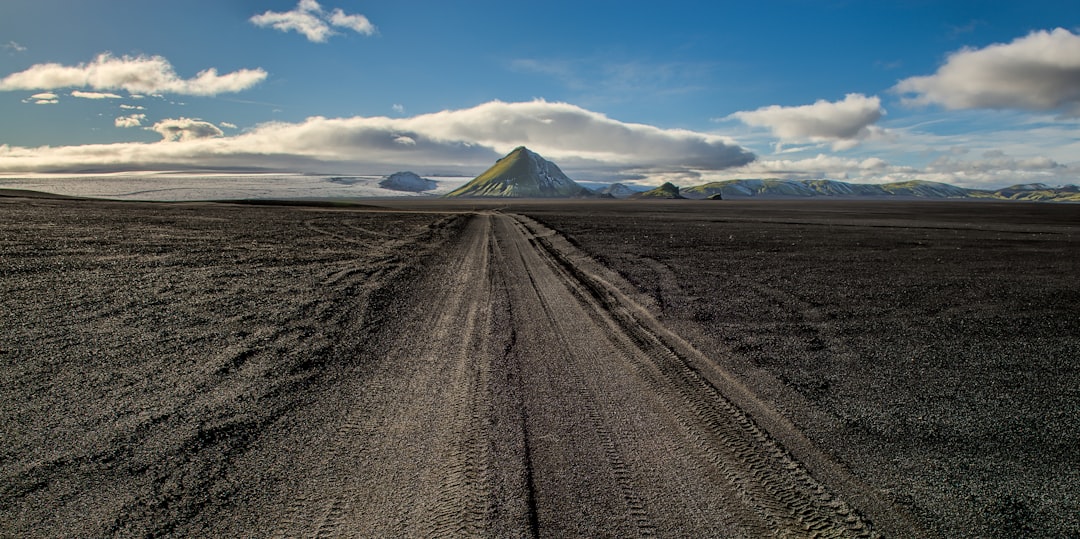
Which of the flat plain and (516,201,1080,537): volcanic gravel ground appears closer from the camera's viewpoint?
the flat plain

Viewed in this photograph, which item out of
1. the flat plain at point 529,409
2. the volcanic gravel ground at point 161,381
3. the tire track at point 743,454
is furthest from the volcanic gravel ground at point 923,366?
the volcanic gravel ground at point 161,381

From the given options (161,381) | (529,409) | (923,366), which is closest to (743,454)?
A: (529,409)

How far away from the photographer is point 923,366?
5.97 meters

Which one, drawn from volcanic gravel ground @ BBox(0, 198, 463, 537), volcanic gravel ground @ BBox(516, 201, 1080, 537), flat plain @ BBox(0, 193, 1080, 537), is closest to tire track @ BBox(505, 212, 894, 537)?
flat plain @ BBox(0, 193, 1080, 537)

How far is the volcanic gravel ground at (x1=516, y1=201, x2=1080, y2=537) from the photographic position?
3.41m

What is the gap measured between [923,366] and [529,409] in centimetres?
492

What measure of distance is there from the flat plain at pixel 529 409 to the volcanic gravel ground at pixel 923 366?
34 mm

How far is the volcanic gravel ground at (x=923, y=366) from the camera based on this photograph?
11.2 ft

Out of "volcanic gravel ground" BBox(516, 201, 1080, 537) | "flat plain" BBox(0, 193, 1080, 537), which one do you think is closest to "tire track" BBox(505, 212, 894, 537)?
"flat plain" BBox(0, 193, 1080, 537)

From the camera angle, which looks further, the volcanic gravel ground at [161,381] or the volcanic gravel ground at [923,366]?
the volcanic gravel ground at [923,366]

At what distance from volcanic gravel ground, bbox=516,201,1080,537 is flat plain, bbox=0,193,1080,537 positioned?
3cm

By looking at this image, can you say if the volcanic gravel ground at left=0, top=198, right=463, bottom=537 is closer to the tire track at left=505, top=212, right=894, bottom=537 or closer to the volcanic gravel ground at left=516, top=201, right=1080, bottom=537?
the tire track at left=505, top=212, right=894, bottom=537

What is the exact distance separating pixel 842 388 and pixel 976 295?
7534 mm

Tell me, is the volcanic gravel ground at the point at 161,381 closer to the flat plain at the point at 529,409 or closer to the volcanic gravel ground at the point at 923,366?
the flat plain at the point at 529,409
